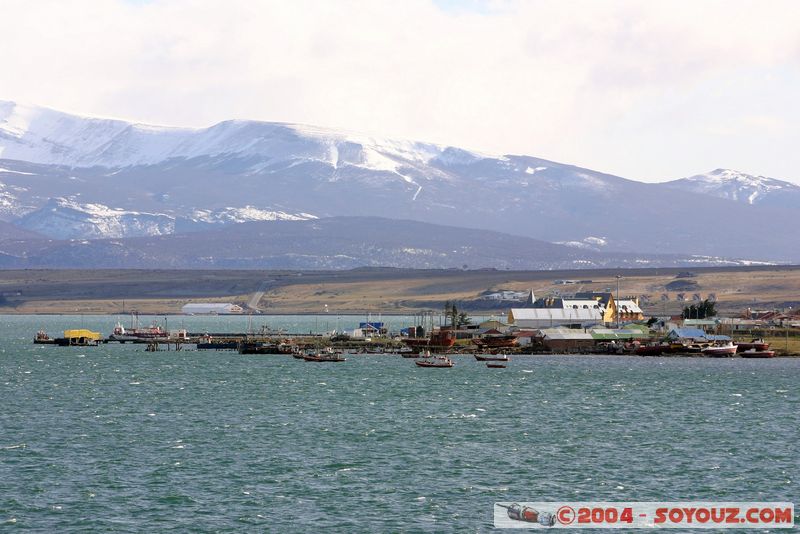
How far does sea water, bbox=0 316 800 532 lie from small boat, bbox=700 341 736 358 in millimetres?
37783

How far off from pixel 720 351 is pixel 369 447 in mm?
108838

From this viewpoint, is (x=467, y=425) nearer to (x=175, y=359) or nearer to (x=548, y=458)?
(x=548, y=458)

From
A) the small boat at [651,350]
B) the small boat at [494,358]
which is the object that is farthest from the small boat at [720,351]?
the small boat at [494,358]

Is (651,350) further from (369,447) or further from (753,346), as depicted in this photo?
(369,447)

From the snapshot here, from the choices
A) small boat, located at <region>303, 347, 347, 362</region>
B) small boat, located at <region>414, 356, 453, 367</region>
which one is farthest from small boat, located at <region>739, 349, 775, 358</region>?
small boat, located at <region>303, 347, 347, 362</region>

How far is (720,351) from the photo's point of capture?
620 ft

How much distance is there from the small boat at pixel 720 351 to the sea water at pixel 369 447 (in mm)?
37783

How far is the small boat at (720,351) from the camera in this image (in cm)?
18888

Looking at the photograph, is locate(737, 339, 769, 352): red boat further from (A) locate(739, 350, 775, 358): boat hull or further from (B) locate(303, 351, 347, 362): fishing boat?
(B) locate(303, 351, 347, 362): fishing boat

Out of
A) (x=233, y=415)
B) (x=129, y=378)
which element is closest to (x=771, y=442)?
(x=233, y=415)

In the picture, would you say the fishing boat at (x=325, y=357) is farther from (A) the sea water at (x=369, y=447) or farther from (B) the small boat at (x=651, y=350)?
(B) the small boat at (x=651, y=350)

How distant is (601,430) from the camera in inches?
3851

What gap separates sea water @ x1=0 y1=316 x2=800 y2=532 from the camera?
67938 mm

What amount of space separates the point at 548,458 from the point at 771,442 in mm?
16743
